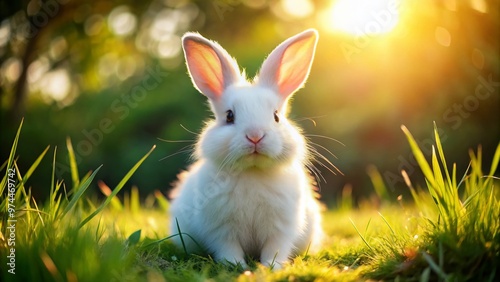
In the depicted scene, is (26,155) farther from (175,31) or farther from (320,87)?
(320,87)

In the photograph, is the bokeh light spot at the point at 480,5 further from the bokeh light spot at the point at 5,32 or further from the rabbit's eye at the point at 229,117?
the bokeh light spot at the point at 5,32

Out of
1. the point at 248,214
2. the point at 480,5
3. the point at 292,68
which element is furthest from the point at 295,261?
the point at 480,5

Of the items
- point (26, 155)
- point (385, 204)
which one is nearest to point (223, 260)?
point (385, 204)

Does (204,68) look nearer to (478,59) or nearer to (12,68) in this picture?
(478,59)

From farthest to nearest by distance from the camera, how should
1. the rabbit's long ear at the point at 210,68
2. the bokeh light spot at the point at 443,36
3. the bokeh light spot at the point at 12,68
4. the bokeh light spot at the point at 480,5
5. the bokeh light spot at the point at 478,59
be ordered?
1. the bokeh light spot at the point at 12,68
2. the bokeh light spot at the point at 478,59
3. the bokeh light spot at the point at 443,36
4. the bokeh light spot at the point at 480,5
5. the rabbit's long ear at the point at 210,68

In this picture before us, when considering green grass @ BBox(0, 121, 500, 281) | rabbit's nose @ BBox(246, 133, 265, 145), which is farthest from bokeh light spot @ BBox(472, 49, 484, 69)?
rabbit's nose @ BBox(246, 133, 265, 145)

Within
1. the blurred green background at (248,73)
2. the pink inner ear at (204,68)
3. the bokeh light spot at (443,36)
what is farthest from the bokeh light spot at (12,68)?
the bokeh light spot at (443,36)
